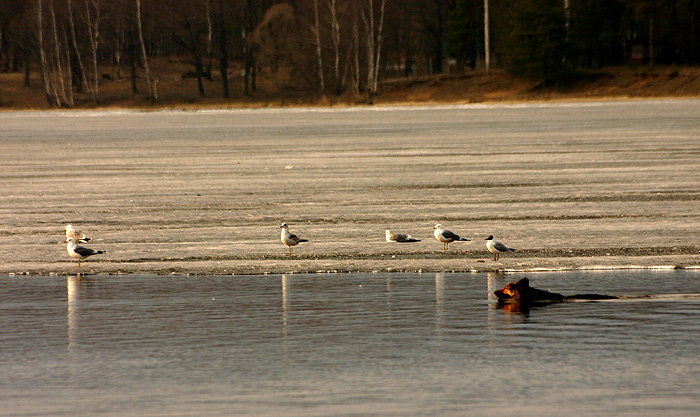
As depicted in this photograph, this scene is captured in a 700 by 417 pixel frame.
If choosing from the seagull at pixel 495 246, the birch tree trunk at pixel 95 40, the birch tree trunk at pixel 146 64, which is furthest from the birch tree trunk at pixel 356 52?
the seagull at pixel 495 246

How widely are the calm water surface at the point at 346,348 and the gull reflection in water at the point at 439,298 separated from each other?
→ 0.03m

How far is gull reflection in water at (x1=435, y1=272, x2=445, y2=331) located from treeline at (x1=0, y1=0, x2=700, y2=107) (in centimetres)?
6439

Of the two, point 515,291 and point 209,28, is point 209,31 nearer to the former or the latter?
point 209,28

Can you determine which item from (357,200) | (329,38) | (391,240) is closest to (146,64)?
(329,38)

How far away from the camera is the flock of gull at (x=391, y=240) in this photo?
12.8m

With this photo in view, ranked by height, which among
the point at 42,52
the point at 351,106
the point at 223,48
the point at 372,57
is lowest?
the point at 351,106

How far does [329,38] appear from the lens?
90312 mm

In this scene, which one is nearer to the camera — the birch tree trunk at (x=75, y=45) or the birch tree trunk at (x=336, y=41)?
the birch tree trunk at (x=336, y=41)

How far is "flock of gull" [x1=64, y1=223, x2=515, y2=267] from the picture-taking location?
12.8 m

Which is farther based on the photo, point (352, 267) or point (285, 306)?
point (352, 267)

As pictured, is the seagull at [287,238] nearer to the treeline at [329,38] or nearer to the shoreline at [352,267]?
the shoreline at [352,267]

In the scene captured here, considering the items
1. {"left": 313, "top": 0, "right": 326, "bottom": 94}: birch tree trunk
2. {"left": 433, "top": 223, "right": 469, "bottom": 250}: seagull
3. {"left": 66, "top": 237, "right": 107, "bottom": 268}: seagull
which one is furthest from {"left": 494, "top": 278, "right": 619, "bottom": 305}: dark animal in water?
{"left": 313, "top": 0, "right": 326, "bottom": 94}: birch tree trunk

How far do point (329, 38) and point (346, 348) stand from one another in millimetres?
82952

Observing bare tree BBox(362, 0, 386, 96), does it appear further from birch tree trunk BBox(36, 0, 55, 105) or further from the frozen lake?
the frozen lake
